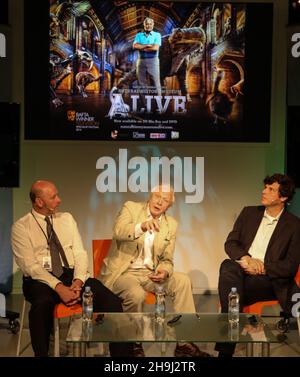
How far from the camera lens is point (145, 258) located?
5246 mm

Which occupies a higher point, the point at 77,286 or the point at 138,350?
the point at 77,286

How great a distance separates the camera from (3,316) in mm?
5793

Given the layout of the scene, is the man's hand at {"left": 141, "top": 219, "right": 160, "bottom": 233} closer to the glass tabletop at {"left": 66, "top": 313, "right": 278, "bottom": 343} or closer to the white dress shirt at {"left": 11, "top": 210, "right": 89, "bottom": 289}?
the white dress shirt at {"left": 11, "top": 210, "right": 89, "bottom": 289}

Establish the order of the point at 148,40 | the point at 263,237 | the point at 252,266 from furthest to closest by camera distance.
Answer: the point at 148,40 → the point at 263,237 → the point at 252,266

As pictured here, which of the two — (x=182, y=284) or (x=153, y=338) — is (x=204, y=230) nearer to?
(x=182, y=284)

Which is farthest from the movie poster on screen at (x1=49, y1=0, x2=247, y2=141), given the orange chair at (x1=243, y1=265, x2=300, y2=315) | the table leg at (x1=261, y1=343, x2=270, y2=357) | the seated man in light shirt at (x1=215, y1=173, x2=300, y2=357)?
the table leg at (x1=261, y1=343, x2=270, y2=357)

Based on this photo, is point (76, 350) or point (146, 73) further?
point (146, 73)

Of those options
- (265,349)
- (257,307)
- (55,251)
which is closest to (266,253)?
(257,307)

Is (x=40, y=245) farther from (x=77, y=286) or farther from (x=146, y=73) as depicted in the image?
(x=146, y=73)

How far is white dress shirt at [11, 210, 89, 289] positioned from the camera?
4.82m

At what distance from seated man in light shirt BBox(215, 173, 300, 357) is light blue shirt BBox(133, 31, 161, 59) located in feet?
6.11

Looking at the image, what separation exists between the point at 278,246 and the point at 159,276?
2.86 ft

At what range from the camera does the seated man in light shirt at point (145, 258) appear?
199 inches
